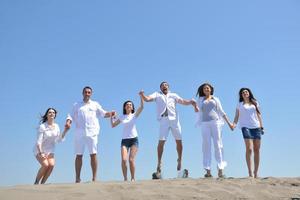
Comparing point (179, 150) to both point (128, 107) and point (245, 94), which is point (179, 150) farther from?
point (245, 94)

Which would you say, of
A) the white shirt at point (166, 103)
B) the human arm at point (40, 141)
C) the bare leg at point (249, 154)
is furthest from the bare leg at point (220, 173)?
the human arm at point (40, 141)

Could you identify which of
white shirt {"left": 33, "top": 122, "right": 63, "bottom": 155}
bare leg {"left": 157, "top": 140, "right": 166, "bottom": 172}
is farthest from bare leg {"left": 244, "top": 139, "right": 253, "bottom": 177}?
white shirt {"left": 33, "top": 122, "right": 63, "bottom": 155}

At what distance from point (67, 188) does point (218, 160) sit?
3.89 m

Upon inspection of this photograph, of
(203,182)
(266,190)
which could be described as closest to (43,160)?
(203,182)

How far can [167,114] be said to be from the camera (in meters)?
10.3

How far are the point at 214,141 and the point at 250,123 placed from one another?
3.75 feet

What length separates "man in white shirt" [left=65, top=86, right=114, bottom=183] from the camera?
9.67 m

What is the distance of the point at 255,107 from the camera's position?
10305 millimetres

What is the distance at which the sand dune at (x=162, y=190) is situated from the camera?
696 cm

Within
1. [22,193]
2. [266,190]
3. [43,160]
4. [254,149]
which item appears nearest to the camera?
[22,193]

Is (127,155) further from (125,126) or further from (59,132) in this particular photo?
(59,132)

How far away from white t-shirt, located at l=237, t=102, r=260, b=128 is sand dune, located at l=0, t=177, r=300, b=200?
180cm

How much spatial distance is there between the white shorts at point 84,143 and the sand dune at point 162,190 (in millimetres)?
2017

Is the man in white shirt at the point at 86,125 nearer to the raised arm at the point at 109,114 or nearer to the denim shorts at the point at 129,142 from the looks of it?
the raised arm at the point at 109,114
